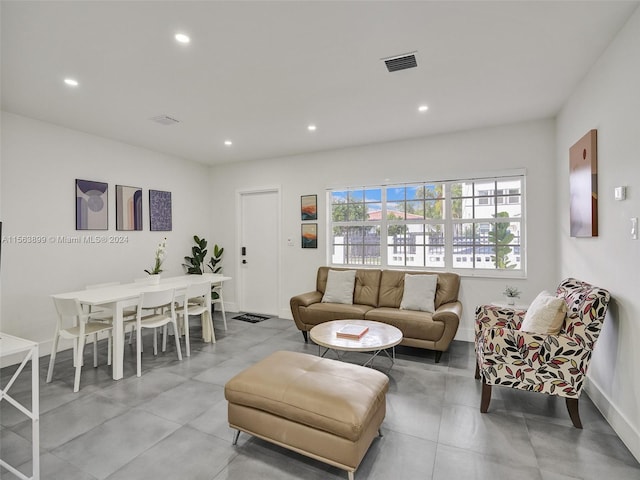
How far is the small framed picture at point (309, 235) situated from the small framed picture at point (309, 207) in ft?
0.42

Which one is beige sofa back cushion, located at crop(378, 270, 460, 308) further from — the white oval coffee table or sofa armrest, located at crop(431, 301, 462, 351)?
the white oval coffee table

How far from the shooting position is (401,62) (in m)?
2.55

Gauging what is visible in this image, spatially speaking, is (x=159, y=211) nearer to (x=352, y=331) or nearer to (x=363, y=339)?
(x=352, y=331)

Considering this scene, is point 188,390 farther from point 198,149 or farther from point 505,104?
point 505,104

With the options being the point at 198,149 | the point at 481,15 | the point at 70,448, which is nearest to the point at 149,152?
the point at 198,149

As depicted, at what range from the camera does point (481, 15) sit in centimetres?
203

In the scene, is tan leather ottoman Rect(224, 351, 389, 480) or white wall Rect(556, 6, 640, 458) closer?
tan leather ottoman Rect(224, 351, 389, 480)

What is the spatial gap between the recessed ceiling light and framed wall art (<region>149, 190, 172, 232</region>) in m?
3.24

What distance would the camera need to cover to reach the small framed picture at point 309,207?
16.9 ft

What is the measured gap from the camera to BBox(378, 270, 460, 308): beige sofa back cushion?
3996 mm

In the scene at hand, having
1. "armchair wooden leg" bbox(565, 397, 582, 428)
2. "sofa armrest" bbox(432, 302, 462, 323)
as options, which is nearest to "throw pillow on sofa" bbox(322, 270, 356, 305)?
"sofa armrest" bbox(432, 302, 462, 323)

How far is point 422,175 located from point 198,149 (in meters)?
3.39

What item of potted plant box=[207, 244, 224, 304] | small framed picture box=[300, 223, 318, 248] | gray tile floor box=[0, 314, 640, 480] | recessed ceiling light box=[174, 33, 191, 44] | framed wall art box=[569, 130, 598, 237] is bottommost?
gray tile floor box=[0, 314, 640, 480]

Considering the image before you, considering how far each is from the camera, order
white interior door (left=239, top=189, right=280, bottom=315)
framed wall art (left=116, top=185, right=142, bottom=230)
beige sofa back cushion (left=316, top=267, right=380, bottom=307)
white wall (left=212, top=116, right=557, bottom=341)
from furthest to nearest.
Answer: white interior door (left=239, top=189, right=280, bottom=315) < framed wall art (left=116, top=185, right=142, bottom=230) < beige sofa back cushion (left=316, top=267, right=380, bottom=307) < white wall (left=212, top=116, right=557, bottom=341)
